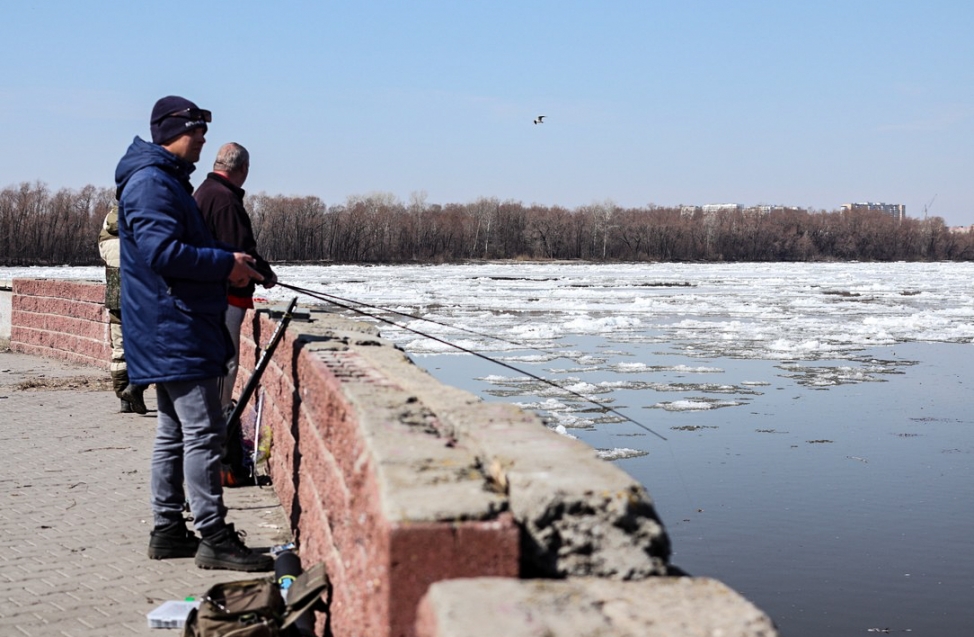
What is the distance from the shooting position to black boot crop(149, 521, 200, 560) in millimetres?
5191

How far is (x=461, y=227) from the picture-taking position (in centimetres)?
12038

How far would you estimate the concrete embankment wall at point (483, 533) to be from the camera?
7.40 feet

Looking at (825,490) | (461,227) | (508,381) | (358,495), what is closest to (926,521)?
(825,490)

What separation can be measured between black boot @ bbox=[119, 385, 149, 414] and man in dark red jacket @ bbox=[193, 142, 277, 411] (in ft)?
11.9

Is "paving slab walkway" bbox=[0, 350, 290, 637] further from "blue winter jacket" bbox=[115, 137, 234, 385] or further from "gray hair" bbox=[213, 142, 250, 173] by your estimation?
"gray hair" bbox=[213, 142, 250, 173]

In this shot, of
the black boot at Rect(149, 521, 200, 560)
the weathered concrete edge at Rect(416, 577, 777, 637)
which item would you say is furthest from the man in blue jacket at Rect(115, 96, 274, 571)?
the weathered concrete edge at Rect(416, 577, 777, 637)

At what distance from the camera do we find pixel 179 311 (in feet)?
15.2

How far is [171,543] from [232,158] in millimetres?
2132

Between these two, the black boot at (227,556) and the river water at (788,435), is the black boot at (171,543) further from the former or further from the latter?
the river water at (788,435)

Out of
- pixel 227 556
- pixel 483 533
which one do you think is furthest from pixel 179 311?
pixel 483 533

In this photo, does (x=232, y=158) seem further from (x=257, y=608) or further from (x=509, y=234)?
(x=509, y=234)

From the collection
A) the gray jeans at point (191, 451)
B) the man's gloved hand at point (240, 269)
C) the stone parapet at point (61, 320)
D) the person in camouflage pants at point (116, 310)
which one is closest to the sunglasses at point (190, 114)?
the man's gloved hand at point (240, 269)

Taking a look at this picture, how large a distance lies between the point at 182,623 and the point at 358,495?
4.77 feet

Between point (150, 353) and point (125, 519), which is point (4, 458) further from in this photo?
point (150, 353)
